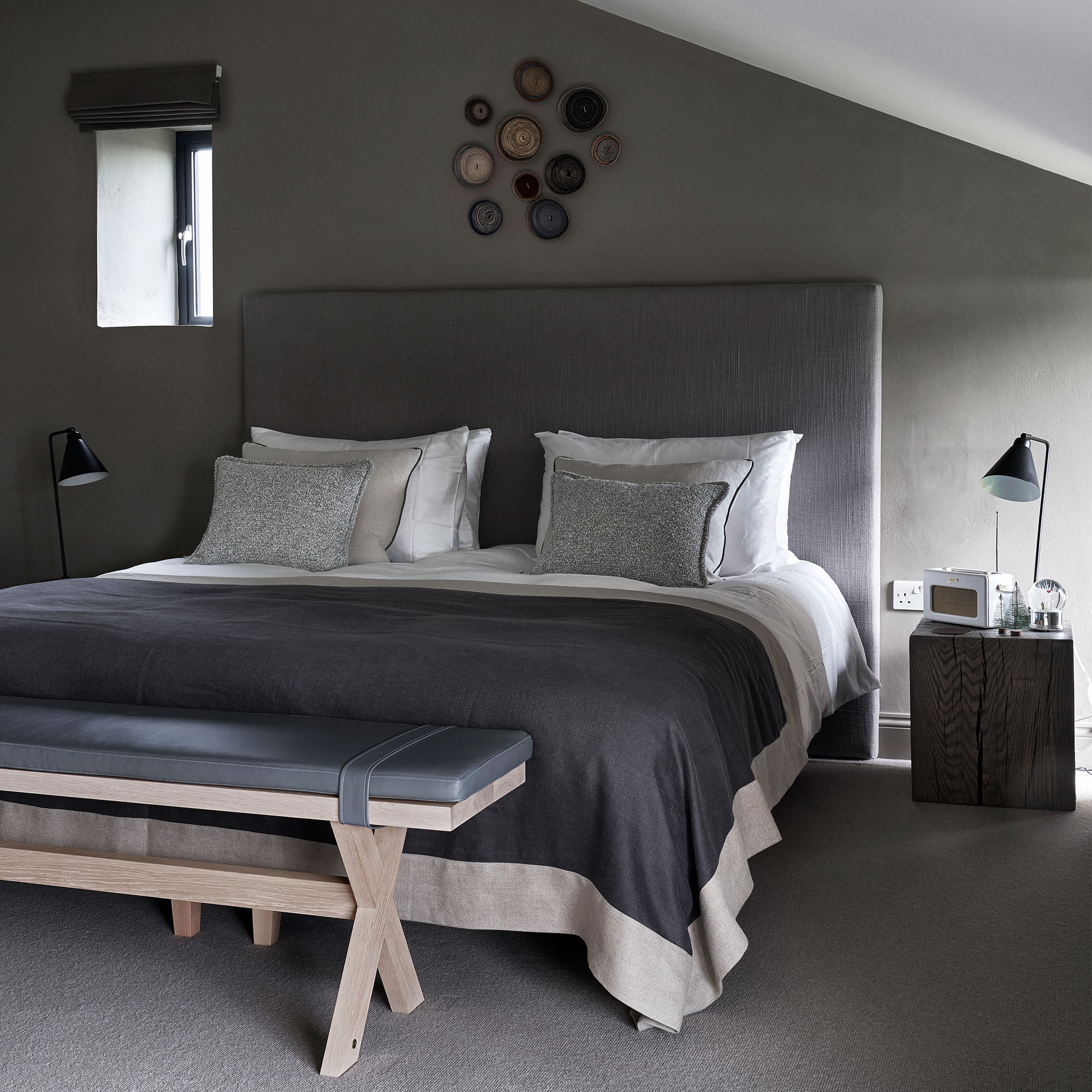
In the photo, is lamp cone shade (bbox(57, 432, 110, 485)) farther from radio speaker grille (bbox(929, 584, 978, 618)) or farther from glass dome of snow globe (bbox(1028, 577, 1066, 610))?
glass dome of snow globe (bbox(1028, 577, 1066, 610))

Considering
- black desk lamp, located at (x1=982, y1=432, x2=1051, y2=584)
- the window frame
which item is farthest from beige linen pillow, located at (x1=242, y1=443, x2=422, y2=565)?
black desk lamp, located at (x1=982, y1=432, x2=1051, y2=584)

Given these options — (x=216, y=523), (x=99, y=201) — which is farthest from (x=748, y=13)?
(x=99, y=201)

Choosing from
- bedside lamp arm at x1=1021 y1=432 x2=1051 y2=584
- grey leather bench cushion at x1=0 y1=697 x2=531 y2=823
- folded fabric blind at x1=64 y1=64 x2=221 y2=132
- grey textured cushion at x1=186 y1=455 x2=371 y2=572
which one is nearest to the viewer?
grey leather bench cushion at x1=0 y1=697 x2=531 y2=823

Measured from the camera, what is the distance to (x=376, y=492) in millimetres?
3525

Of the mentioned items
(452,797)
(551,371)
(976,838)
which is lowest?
(976,838)

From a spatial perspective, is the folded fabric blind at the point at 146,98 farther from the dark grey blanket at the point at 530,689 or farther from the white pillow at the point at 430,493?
the dark grey blanket at the point at 530,689

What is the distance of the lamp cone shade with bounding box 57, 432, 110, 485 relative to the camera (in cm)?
390

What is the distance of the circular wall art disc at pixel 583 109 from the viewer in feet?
12.4

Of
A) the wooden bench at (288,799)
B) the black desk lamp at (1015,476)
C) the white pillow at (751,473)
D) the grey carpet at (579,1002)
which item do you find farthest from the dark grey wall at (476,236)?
the wooden bench at (288,799)

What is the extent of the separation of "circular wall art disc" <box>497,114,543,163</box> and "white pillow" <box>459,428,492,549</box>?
0.98 metres

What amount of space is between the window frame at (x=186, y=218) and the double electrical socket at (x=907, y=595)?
2797 millimetres

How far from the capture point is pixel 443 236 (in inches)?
157

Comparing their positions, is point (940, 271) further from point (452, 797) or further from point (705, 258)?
point (452, 797)

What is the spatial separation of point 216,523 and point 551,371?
49.0 inches
